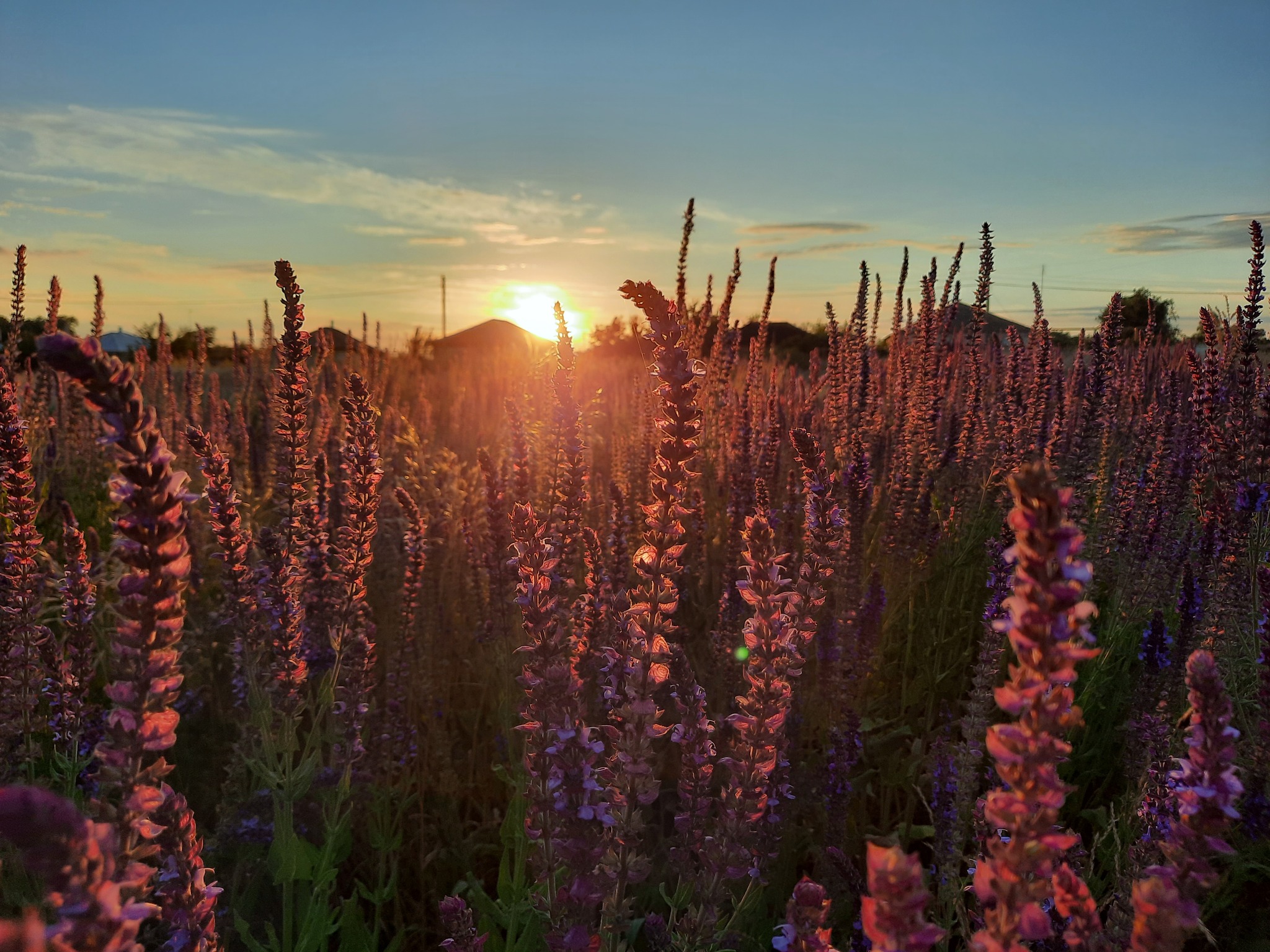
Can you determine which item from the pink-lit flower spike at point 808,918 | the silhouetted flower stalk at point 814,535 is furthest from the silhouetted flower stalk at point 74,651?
the pink-lit flower spike at point 808,918

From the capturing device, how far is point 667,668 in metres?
1.60

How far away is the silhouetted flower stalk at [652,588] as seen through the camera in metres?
1.45

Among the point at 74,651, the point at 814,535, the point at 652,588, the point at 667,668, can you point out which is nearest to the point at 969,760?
the point at 814,535

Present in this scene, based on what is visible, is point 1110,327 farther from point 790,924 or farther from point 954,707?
point 790,924

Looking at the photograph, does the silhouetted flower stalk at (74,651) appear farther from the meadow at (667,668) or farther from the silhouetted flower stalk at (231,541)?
the silhouetted flower stalk at (231,541)

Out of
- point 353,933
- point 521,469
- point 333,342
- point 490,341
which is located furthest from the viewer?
point 490,341

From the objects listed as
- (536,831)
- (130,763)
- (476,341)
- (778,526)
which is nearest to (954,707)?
(778,526)

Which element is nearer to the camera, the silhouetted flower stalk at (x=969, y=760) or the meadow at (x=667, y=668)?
the meadow at (x=667, y=668)

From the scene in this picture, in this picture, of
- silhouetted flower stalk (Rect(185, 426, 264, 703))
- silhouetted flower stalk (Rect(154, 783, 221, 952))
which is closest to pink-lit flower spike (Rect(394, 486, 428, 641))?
silhouetted flower stalk (Rect(185, 426, 264, 703))

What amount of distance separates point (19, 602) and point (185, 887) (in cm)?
161

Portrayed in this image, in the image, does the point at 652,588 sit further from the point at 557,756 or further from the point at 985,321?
the point at 985,321

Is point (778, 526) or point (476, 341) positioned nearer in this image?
point (778, 526)

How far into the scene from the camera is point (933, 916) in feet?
8.20

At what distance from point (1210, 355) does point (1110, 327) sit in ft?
3.80
